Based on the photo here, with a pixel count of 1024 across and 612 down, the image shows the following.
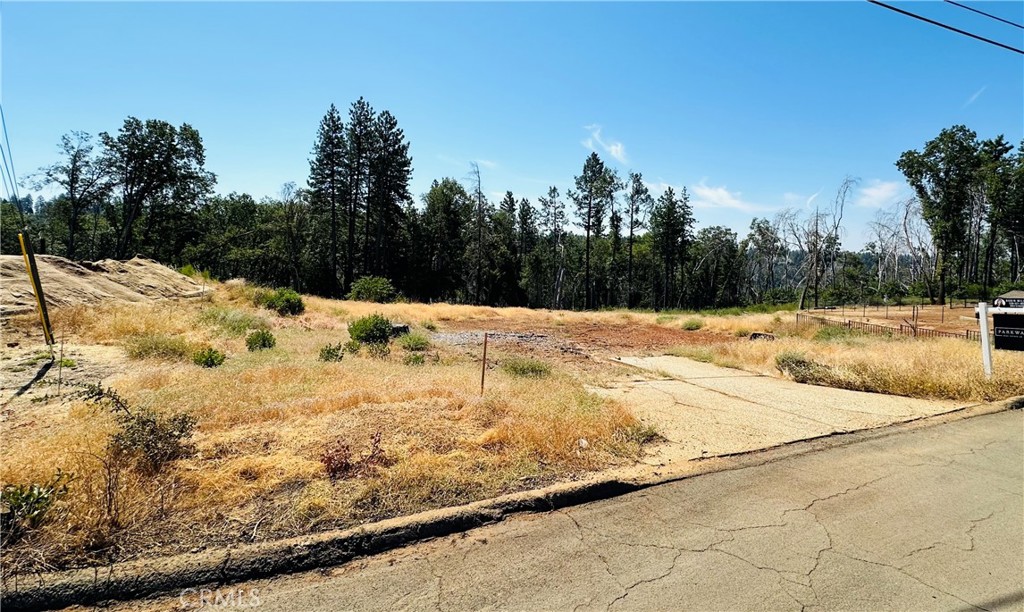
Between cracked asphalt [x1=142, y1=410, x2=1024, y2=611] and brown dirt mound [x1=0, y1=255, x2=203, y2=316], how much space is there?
41.5ft

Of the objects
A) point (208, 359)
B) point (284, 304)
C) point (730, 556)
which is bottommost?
point (730, 556)

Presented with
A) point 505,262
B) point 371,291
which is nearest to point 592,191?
point 505,262

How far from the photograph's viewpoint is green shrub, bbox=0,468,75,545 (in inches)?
108

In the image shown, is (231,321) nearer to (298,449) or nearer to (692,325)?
(298,449)

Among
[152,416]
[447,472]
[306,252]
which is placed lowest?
[447,472]

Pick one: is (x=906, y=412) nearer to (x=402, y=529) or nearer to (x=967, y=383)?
(x=967, y=383)

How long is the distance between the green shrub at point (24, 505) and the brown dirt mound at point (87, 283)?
10.5 m

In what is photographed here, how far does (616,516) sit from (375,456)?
2131 mm

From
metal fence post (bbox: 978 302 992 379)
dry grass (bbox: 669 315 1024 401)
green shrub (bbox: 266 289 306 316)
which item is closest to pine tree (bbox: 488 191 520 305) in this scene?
green shrub (bbox: 266 289 306 316)

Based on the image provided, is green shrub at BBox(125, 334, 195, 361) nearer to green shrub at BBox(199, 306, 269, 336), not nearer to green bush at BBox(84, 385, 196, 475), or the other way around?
green shrub at BBox(199, 306, 269, 336)

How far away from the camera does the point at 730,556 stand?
10.1 feet

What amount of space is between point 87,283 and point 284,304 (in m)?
6.70

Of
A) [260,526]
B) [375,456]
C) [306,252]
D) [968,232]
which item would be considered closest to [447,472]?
[375,456]

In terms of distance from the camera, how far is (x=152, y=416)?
13.7ft
